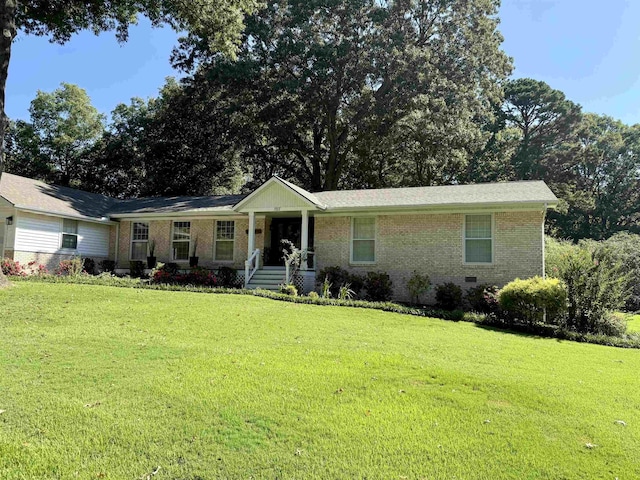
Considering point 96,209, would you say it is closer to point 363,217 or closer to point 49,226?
point 49,226

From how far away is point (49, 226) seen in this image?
62.0 ft

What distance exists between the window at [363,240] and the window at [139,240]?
1030 centimetres

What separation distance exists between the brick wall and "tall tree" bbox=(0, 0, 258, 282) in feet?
26.6

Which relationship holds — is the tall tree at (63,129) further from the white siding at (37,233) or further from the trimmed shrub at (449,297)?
the trimmed shrub at (449,297)

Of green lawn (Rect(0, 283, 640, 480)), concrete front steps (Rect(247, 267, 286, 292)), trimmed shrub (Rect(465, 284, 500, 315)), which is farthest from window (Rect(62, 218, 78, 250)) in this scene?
trimmed shrub (Rect(465, 284, 500, 315))

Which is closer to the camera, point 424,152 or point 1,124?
point 1,124

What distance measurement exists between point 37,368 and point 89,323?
3006 millimetres

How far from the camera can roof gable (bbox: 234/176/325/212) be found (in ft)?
54.8

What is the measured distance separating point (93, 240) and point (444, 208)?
52.7ft

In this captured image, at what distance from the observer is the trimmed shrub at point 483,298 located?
13.2 m

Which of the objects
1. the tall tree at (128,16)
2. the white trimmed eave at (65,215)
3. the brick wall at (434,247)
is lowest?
the brick wall at (434,247)

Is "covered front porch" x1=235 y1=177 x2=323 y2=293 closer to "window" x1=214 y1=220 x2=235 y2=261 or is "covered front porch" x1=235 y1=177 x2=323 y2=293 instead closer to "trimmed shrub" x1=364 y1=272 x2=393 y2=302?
"window" x1=214 y1=220 x2=235 y2=261

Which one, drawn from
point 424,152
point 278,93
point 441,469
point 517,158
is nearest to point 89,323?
point 441,469

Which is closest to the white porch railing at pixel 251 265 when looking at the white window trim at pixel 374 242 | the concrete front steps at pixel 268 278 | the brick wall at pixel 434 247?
the concrete front steps at pixel 268 278
